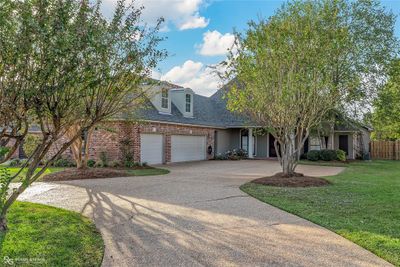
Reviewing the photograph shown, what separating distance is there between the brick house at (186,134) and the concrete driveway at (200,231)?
533 cm

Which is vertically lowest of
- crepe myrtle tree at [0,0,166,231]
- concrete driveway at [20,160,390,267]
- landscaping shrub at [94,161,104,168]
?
concrete driveway at [20,160,390,267]

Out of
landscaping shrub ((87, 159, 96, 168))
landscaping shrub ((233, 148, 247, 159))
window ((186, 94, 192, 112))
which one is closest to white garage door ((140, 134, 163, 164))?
landscaping shrub ((87, 159, 96, 168))

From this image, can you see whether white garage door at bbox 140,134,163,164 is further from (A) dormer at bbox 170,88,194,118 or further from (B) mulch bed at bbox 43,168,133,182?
(B) mulch bed at bbox 43,168,133,182

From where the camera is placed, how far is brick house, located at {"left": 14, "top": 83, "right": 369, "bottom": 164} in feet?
56.6

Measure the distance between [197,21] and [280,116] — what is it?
5.53 metres

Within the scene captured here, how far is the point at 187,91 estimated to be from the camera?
22.5 metres

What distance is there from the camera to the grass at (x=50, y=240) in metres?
4.28

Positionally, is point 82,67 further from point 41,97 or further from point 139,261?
point 139,261

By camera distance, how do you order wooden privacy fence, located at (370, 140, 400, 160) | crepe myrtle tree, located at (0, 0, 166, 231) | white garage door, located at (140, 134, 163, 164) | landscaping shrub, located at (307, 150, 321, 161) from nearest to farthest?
crepe myrtle tree, located at (0, 0, 166, 231)
white garage door, located at (140, 134, 163, 164)
landscaping shrub, located at (307, 150, 321, 161)
wooden privacy fence, located at (370, 140, 400, 160)


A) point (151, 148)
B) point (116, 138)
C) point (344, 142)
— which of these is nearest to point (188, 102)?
point (151, 148)

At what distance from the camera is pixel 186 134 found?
70.7 feet

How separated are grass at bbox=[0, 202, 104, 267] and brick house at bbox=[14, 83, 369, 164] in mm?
7171

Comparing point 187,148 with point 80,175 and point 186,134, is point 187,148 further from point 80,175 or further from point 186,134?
point 80,175

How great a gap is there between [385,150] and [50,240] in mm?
30312
